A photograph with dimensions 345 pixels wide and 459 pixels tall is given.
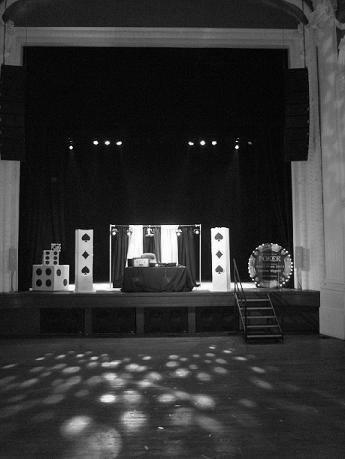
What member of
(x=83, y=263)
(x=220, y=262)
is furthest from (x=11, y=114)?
(x=220, y=262)

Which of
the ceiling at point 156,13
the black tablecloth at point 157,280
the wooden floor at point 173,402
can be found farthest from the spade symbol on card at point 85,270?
the ceiling at point 156,13

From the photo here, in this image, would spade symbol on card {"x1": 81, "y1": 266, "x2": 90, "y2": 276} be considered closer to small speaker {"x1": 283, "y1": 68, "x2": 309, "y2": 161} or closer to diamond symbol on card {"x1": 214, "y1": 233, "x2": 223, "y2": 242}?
diamond symbol on card {"x1": 214, "y1": 233, "x2": 223, "y2": 242}

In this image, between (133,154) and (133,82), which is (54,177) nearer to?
(133,154)

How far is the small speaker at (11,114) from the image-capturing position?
725 centimetres

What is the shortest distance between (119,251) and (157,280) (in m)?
2.48

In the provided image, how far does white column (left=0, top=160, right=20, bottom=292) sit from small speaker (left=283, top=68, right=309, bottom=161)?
534cm

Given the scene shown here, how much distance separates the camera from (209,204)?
388 inches

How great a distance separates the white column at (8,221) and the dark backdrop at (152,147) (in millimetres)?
719

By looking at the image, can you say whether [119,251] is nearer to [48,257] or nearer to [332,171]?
[48,257]

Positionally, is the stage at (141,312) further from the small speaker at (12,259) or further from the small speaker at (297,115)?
the small speaker at (297,115)

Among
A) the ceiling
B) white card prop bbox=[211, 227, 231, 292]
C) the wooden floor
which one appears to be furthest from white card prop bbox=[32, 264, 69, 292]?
the ceiling

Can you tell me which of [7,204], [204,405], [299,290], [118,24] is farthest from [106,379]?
[118,24]

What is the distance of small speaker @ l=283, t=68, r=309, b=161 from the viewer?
23.9 ft

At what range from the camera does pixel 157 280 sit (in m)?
7.39
